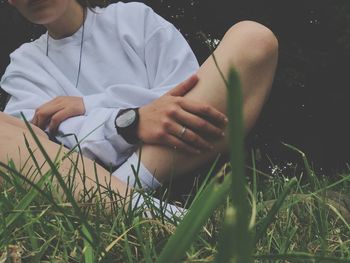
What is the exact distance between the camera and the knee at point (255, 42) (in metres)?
1.42

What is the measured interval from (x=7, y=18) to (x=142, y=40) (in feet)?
12.7

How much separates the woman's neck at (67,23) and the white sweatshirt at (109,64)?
0.10 ft

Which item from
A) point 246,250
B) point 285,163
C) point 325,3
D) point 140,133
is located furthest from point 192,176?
point 325,3

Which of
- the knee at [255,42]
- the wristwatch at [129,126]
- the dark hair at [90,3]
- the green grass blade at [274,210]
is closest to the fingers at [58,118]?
the wristwatch at [129,126]

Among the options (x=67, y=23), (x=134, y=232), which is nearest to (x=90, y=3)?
(x=67, y=23)

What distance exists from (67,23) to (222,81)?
34.3 inches

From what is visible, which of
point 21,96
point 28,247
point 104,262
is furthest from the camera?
point 21,96

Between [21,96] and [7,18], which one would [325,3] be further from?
[21,96]

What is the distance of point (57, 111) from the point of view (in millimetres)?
1667

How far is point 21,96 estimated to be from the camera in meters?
1.90

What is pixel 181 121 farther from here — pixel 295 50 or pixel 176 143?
pixel 295 50

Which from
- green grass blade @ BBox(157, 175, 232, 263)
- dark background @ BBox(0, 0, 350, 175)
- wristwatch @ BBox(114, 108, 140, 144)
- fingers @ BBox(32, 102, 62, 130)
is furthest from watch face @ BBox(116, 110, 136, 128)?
dark background @ BBox(0, 0, 350, 175)

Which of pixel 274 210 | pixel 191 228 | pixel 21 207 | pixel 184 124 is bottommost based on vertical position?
pixel 184 124

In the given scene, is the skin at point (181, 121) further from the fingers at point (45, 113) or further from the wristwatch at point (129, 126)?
the fingers at point (45, 113)
